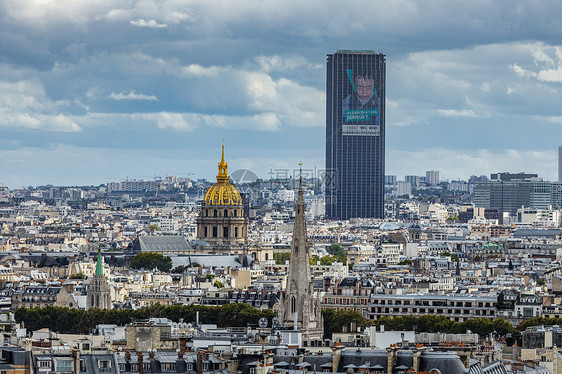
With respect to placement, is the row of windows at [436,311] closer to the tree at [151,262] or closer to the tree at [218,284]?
the tree at [218,284]

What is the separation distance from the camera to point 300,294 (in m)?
89.1

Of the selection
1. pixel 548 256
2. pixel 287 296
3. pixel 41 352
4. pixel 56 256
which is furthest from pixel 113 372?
pixel 548 256

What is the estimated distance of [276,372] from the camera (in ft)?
155

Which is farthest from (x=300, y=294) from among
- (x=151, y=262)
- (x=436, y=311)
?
(x=151, y=262)

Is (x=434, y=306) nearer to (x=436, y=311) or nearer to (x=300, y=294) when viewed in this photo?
(x=436, y=311)

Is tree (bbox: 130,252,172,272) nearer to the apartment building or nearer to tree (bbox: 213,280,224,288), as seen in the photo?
tree (bbox: 213,280,224,288)

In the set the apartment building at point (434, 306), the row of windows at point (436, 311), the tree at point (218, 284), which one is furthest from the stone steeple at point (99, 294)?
the tree at point (218, 284)

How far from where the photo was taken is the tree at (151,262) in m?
165

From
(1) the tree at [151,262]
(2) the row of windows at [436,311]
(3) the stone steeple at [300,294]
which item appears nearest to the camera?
(3) the stone steeple at [300,294]

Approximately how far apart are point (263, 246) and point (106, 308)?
8917 centimetres

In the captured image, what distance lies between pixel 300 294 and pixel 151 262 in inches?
3043

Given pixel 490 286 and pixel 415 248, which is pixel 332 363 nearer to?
pixel 490 286

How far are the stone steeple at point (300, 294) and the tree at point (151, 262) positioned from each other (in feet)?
239

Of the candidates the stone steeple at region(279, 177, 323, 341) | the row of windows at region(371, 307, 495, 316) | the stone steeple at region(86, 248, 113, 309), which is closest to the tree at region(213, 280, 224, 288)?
the stone steeple at region(86, 248, 113, 309)
